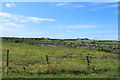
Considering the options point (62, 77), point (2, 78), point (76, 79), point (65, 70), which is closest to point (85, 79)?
point (76, 79)

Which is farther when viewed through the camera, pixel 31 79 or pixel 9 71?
pixel 9 71

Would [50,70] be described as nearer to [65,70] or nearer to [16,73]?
[65,70]

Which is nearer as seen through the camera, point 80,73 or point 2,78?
point 2,78

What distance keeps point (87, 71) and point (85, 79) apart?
300cm

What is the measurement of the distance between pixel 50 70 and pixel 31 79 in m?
2.78

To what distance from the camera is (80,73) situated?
14.4m

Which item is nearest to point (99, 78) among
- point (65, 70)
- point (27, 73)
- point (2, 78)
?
point (65, 70)

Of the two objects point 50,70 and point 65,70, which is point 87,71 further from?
point 50,70

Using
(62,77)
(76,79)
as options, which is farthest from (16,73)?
(76,79)

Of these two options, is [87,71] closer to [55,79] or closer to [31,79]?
[55,79]

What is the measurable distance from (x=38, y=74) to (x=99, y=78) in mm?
4473

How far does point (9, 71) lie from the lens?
14383mm

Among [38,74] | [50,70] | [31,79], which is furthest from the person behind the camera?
[50,70]

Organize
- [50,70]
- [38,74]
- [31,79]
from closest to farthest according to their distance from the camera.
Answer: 1. [31,79]
2. [38,74]
3. [50,70]
